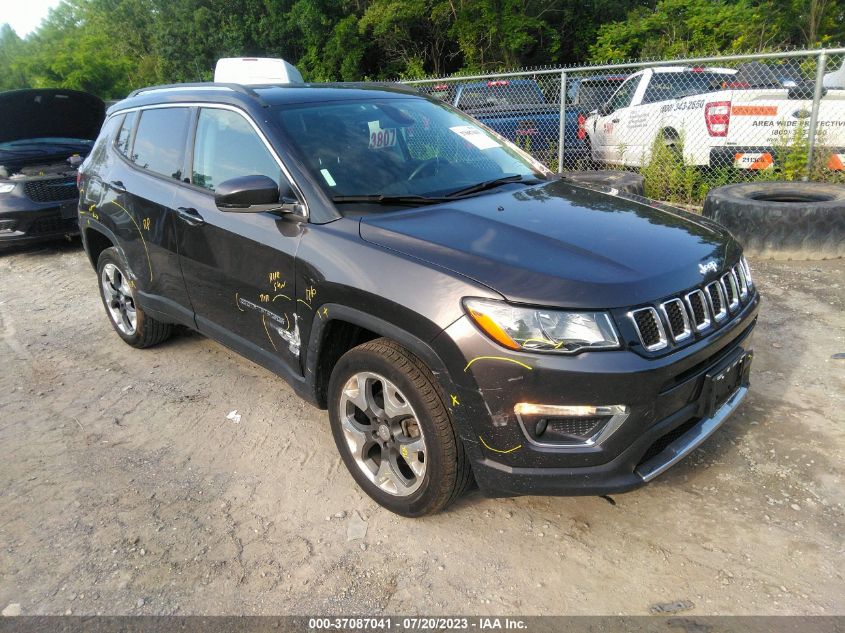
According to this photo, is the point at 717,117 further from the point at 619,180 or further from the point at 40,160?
the point at 40,160

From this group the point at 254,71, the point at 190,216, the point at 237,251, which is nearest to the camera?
the point at 237,251

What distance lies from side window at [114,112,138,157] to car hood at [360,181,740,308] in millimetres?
2506

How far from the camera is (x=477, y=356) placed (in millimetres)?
2303

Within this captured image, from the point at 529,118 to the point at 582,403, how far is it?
770 centimetres

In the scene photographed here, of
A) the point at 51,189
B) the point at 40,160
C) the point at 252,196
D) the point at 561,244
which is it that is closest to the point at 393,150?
the point at 252,196

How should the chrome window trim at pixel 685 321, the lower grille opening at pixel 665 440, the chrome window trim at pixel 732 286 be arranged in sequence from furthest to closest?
the chrome window trim at pixel 732 286 → the lower grille opening at pixel 665 440 → the chrome window trim at pixel 685 321

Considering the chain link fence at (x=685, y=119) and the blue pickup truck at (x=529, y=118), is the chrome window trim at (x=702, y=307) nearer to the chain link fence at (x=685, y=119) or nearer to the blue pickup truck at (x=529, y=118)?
the chain link fence at (x=685, y=119)

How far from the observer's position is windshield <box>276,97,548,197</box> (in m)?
3.09

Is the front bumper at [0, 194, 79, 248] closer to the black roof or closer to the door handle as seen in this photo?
the black roof

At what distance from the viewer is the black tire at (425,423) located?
2.50 meters

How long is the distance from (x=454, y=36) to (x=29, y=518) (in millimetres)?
21475

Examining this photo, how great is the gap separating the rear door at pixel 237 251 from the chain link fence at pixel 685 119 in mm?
4864

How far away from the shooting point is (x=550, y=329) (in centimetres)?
227

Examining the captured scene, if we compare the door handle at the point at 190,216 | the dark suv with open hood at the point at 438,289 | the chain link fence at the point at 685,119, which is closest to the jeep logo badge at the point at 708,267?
the dark suv with open hood at the point at 438,289
